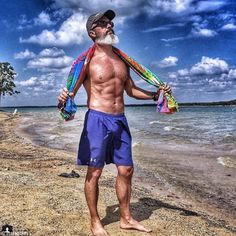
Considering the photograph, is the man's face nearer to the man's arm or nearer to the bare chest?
the bare chest

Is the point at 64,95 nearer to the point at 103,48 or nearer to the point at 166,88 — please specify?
the point at 103,48

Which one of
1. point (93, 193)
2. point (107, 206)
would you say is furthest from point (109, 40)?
point (107, 206)

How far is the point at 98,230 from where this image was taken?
508 centimetres

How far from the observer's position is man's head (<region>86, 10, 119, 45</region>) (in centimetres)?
508

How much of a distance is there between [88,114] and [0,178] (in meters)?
3.39

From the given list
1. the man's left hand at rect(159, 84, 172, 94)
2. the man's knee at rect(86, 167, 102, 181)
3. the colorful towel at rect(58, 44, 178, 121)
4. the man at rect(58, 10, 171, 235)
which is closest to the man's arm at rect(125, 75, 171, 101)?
the man's left hand at rect(159, 84, 172, 94)

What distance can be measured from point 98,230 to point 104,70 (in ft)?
6.66

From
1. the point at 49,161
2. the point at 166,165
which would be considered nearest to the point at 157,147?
the point at 166,165

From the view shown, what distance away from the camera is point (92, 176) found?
505 centimetres

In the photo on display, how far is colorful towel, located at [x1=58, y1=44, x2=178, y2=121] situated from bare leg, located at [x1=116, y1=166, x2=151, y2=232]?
3.20ft

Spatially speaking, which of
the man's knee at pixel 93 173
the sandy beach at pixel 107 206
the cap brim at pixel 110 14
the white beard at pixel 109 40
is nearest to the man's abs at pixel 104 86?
the white beard at pixel 109 40

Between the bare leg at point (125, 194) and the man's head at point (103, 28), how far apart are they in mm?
1640

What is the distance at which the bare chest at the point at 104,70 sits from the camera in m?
5.15

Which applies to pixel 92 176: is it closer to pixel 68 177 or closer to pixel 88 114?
pixel 88 114
